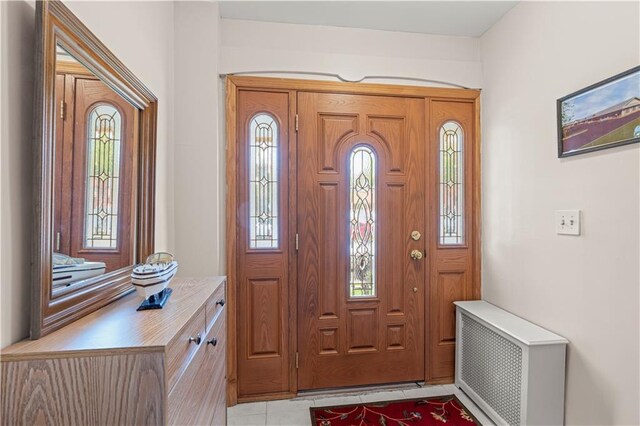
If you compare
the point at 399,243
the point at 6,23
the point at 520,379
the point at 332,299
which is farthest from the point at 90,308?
the point at 520,379

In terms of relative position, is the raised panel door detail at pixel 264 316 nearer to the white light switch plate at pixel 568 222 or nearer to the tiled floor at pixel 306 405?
the tiled floor at pixel 306 405

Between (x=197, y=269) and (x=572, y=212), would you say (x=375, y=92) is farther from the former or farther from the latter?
(x=197, y=269)

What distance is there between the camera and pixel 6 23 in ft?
2.46

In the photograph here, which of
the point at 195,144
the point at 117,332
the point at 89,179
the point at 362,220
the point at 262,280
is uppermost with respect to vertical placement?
the point at 195,144

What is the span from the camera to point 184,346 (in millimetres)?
919

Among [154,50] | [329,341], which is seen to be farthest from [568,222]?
[154,50]

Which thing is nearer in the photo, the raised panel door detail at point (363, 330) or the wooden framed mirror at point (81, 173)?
the wooden framed mirror at point (81, 173)

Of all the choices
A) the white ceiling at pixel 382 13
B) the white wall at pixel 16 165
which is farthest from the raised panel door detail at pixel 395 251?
the white wall at pixel 16 165

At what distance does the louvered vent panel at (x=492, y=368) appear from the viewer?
165 cm

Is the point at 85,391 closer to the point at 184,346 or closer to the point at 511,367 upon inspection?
the point at 184,346

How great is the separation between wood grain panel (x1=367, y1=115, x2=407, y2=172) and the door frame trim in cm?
18

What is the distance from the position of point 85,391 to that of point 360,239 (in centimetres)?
169

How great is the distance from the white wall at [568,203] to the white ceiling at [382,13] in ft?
0.55

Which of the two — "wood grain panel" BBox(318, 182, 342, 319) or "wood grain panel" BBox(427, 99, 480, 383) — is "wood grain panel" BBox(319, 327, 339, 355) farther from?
"wood grain panel" BBox(427, 99, 480, 383)
